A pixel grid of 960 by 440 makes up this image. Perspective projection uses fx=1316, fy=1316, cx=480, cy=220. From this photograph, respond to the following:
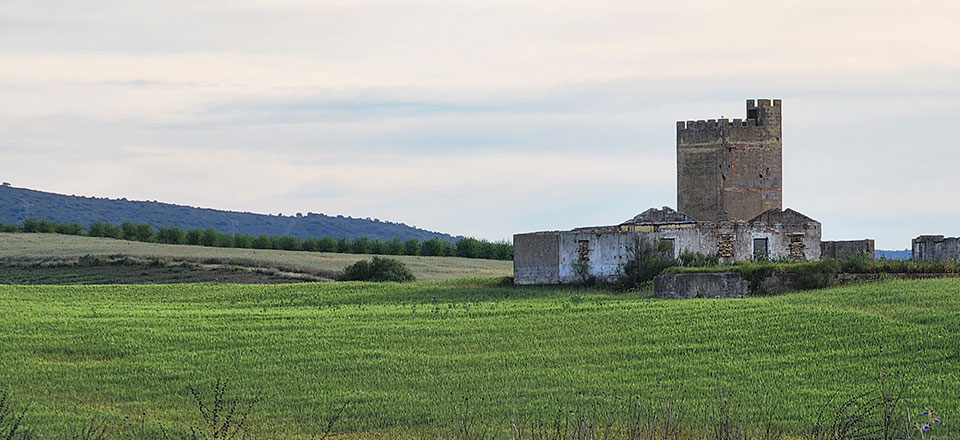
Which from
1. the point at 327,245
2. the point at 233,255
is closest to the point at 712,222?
the point at 233,255

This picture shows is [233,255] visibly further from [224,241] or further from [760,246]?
[760,246]

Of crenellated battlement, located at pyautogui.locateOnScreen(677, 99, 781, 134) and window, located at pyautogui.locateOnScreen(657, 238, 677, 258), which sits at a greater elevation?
crenellated battlement, located at pyautogui.locateOnScreen(677, 99, 781, 134)

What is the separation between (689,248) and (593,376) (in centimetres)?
2372

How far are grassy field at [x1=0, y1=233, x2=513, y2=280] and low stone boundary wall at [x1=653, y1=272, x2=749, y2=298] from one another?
2597cm

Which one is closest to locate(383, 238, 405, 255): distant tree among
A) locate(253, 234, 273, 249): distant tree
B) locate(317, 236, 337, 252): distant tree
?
locate(317, 236, 337, 252): distant tree

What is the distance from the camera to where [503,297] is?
3947 cm

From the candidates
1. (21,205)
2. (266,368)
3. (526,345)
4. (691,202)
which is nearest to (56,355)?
(266,368)

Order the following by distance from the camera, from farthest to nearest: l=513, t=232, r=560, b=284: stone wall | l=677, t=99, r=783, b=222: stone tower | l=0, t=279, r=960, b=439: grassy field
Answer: l=677, t=99, r=783, b=222: stone tower < l=513, t=232, r=560, b=284: stone wall < l=0, t=279, r=960, b=439: grassy field

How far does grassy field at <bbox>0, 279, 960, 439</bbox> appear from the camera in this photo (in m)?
18.4

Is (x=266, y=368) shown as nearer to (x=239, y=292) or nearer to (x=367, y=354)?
(x=367, y=354)

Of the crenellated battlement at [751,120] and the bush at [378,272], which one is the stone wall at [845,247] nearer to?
the crenellated battlement at [751,120]

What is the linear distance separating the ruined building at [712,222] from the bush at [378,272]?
23.4ft

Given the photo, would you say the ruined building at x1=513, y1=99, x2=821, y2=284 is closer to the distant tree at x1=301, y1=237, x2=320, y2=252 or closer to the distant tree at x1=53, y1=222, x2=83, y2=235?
the distant tree at x1=301, y1=237, x2=320, y2=252

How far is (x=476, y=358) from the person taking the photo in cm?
2273
